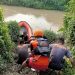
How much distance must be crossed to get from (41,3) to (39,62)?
14774 millimetres

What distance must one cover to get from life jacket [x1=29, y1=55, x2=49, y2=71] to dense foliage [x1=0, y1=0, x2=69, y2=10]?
12897 millimetres

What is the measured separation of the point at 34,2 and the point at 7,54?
1501 cm

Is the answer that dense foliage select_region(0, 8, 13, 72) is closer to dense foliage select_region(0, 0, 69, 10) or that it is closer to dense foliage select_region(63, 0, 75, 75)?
dense foliage select_region(63, 0, 75, 75)

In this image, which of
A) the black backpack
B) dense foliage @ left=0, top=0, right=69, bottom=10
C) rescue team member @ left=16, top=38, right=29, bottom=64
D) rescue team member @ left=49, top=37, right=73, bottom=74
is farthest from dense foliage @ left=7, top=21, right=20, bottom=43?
dense foliage @ left=0, top=0, right=69, bottom=10

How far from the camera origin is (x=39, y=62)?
27.1ft

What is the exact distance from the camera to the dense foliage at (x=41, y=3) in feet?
70.8

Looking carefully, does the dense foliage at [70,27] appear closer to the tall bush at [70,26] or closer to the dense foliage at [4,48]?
the tall bush at [70,26]

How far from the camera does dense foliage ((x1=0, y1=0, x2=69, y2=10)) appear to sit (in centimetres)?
2159

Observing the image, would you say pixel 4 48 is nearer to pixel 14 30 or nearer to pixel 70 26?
pixel 14 30

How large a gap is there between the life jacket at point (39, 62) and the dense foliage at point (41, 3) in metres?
12.9

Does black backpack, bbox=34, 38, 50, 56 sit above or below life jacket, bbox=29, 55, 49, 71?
above

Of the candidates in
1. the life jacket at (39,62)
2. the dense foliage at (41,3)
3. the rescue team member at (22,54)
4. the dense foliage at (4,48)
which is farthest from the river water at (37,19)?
the life jacket at (39,62)

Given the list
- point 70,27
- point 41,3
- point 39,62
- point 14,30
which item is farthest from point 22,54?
point 41,3

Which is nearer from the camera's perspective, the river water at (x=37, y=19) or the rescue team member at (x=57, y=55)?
the rescue team member at (x=57, y=55)
